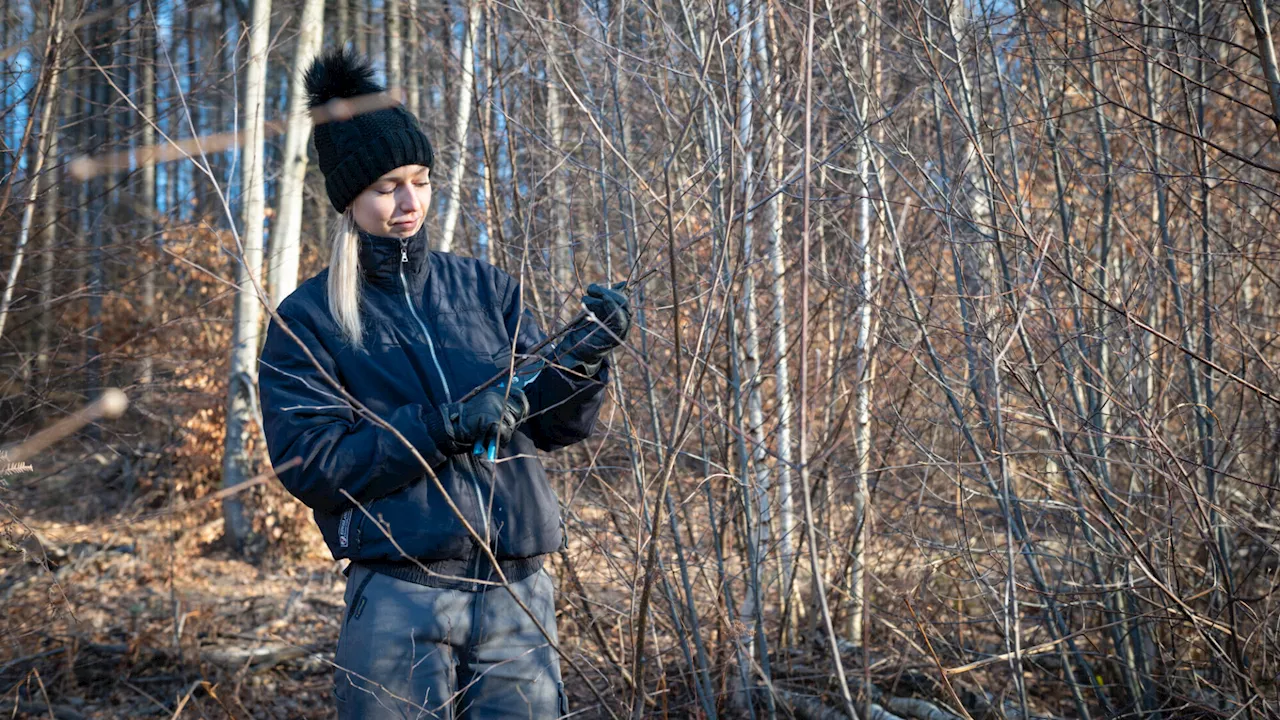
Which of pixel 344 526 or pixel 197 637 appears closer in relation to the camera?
pixel 344 526

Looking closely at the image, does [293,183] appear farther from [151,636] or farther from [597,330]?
[597,330]

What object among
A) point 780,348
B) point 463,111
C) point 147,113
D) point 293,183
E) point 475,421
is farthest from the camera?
point 293,183

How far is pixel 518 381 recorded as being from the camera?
83.4 inches

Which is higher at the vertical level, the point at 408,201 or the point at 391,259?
the point at 408,201

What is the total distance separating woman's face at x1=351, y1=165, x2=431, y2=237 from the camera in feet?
7.25

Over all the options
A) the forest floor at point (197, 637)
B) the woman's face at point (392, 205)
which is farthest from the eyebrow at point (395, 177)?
the forest floor at point (197, 637)

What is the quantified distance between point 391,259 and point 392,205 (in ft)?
0.39

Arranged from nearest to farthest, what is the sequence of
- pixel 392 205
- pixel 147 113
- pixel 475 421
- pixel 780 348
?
pixel 475 421, pixel 392 205, pixel 147 113, pixel 780 348

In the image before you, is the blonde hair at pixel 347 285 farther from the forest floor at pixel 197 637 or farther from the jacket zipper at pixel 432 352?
the forest floor at pixel 197 637

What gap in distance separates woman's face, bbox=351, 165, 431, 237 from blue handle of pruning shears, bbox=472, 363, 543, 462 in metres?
0.42

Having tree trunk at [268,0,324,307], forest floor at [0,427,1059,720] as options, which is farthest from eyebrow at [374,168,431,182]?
tree trunk at [268,0,324,307]

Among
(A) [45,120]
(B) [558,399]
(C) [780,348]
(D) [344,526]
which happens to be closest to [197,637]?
(A) [45,120]

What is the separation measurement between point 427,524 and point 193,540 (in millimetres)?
6634

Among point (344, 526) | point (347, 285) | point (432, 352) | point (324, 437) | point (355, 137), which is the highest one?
point (355, 137)
